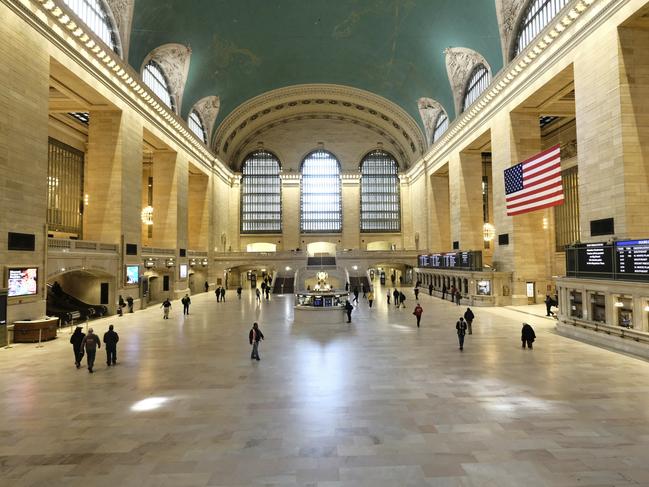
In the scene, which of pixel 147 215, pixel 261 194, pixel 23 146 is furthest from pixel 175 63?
pixel 261 194

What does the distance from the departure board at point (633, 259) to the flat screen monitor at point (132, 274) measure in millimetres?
20506

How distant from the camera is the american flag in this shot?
1565 centimetres

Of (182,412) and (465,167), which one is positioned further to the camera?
(465,167)

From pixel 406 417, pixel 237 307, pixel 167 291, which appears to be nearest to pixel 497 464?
pixel 406 417

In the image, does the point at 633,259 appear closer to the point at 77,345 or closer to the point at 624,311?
the point at 624,311

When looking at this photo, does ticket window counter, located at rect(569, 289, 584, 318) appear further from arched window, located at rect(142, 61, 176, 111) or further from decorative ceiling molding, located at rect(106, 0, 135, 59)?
arched window, located at rect(142, 61, 176, 111)

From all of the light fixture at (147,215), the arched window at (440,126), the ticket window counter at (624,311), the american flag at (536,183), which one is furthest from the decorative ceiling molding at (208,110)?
the ticket window counter at (624,311)

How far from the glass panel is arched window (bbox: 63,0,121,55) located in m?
9.73

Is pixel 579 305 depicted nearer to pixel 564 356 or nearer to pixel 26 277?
pixel 564 356

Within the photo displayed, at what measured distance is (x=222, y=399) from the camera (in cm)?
708

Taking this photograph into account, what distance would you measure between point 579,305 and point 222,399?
12.0m

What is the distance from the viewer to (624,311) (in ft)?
36.5

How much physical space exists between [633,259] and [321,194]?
36.9 metres

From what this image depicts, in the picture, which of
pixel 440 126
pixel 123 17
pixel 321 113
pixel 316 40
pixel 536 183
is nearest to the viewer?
pixel 536 183
